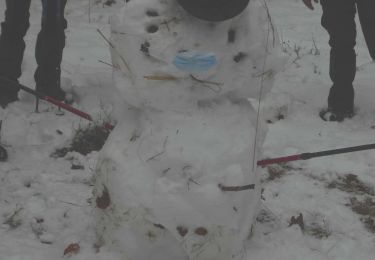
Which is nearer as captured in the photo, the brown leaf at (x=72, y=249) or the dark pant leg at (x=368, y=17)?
the brown leaf at (x=72, y=249)

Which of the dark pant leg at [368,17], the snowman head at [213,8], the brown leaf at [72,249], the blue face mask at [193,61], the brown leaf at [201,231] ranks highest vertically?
the snowman head at [213,8]

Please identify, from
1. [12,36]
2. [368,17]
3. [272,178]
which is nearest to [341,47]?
[368,17]

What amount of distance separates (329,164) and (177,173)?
1.46 meters

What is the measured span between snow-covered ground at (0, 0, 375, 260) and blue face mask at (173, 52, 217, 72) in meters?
0.82

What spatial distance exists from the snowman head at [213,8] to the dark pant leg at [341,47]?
1944mm

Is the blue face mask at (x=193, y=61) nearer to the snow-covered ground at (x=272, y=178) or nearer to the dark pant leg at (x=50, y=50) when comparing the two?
the snow-covered ground at (x=272, y=178)

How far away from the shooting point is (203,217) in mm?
2066

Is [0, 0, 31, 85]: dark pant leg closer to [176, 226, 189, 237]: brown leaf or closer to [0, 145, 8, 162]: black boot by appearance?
[0, 145, 8, 162]: black boot

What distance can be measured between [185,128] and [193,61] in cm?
26

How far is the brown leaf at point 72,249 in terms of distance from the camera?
2270 mm

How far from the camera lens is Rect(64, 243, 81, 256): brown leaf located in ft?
7.45

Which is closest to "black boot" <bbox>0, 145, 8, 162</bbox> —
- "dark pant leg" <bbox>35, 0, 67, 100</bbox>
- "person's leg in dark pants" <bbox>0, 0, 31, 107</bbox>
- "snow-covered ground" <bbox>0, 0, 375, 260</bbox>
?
"snow-covered ground" <bbox>0, 0, 375, 260</bbox>

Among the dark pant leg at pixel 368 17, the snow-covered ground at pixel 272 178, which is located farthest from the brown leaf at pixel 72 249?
the dark pant leg at pixel 368 17

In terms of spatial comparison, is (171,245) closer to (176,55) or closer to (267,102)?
(176,55)
